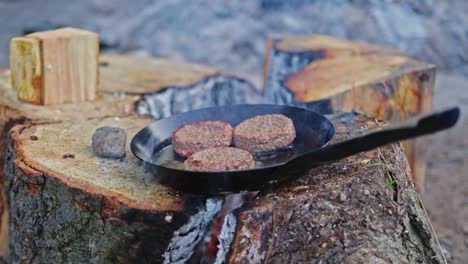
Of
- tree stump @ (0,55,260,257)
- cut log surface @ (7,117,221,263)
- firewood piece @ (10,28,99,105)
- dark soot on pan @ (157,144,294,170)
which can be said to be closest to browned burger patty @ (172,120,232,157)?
dark soot on pan @ (157,144,294,170)

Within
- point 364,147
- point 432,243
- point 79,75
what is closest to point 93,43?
point 79,75

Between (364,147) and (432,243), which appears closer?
(364,147)

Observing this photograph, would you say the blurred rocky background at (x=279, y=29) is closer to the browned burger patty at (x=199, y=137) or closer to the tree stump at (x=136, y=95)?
the tree stump at (x=136, y=95)

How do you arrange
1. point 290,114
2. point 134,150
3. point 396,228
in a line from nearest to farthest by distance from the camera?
point 396,228
point 134,150
point 290,114

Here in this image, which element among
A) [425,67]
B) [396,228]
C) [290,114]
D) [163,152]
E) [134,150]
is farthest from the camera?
[425,67]

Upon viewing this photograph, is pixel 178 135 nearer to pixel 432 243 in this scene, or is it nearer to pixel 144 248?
pixel 144 248

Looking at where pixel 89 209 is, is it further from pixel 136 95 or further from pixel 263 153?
pixel 136 95

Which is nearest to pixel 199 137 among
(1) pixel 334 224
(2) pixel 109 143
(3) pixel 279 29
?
(2) pixel 109 143

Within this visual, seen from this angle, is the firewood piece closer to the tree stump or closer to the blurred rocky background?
the tree stump
